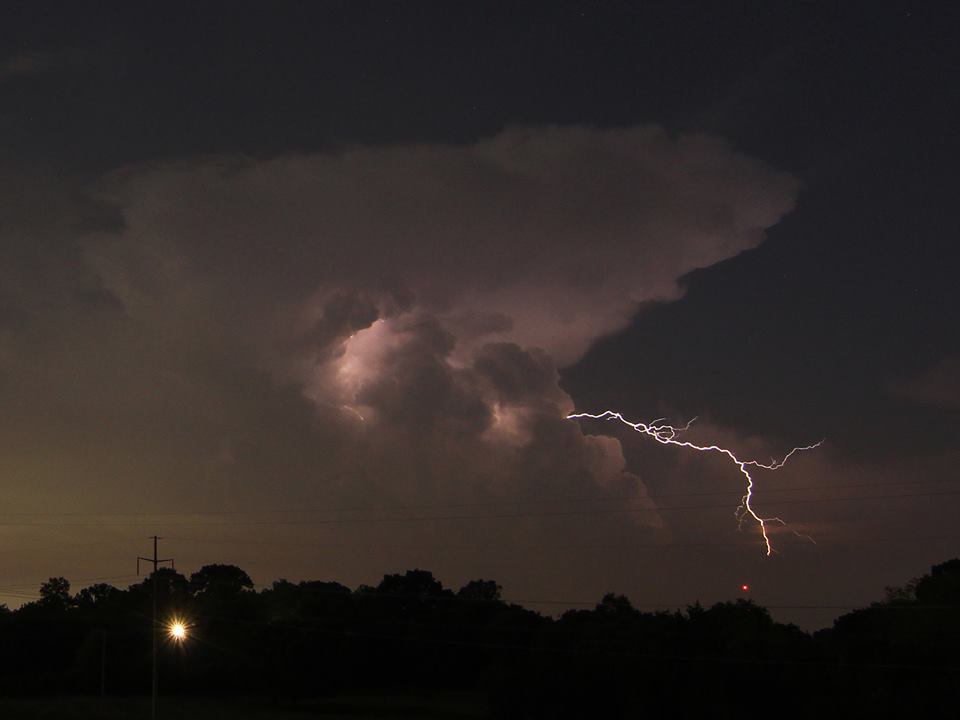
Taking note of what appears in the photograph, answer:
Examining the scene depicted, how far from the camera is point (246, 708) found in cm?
7394

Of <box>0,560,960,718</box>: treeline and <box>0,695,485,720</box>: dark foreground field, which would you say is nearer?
<box>0,560,960,718</box>: treeline

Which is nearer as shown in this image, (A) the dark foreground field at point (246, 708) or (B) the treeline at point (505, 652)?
(B) the treeline at point (505, 652)

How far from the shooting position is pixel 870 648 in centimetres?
5597

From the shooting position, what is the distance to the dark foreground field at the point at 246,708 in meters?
66.4

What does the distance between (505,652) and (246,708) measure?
21.5 m

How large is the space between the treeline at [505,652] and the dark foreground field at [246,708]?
2256 millimetres

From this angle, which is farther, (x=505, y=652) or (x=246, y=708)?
(x=246, y=708)

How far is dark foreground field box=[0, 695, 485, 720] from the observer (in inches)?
2616

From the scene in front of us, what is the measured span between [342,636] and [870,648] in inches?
1623

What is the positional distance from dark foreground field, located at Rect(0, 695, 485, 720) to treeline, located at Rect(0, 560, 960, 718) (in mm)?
2256

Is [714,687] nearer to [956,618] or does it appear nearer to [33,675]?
[956,618]

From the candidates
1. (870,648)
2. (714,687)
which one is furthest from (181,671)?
(870,648)

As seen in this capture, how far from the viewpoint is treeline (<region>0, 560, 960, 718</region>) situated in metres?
54.8

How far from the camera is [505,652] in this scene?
67125 mm
